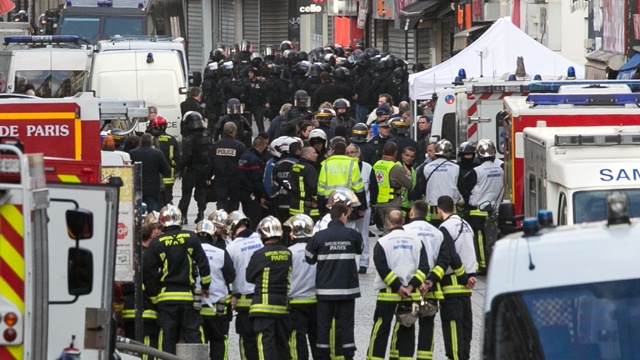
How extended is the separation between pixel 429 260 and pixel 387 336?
0.75m

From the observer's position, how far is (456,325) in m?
13.8

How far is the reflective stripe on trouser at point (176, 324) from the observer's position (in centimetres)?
1280

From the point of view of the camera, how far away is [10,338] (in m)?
7.19

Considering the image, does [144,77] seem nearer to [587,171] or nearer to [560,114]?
[560,114]

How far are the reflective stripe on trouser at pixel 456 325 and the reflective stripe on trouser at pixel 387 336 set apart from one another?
0.42 metres

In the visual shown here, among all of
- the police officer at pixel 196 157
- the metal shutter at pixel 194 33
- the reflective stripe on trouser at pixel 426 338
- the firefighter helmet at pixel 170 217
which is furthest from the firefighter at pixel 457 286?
the metal shutter at pixel 194 33

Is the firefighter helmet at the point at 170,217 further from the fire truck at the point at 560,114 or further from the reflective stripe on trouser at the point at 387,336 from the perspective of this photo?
the fire truck at the point at 560,114

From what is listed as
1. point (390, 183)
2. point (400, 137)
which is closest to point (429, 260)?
point (390, 183)

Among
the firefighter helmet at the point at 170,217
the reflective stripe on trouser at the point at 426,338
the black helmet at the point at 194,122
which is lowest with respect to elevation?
the reflective stripe on trouser at the point at 426,338

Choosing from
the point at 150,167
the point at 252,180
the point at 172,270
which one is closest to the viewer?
the point at 172,270

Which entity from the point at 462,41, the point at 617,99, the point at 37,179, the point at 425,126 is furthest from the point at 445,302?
the point at 462,41

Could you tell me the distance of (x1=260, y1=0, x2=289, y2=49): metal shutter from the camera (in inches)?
2633

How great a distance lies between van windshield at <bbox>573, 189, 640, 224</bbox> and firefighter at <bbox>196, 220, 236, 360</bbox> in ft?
10.8

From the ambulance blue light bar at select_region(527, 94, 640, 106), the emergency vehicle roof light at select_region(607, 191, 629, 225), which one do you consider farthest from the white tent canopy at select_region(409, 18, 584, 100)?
the emergency vehicle roof light at select_region(607, 191, 629, 225)
